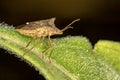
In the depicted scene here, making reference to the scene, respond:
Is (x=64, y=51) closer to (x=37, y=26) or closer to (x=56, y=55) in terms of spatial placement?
(x=56, y=55)

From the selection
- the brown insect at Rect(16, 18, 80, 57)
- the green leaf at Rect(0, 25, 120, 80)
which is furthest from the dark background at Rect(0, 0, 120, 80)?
the green leaf at Rect(0, 25, 120, 80)

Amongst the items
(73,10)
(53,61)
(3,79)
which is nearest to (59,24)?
(73,10)

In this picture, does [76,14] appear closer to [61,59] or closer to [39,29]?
[39,29]

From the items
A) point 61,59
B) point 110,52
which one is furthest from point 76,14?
point 61,59

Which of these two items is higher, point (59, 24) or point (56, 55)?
point (56, 55)

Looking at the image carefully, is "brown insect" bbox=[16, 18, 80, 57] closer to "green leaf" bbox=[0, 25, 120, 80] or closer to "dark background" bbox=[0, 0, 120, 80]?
"green leaf" bbox=[0, 25, 120, 80]

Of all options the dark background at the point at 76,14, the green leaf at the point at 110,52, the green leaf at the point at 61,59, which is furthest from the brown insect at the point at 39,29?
the dark background at the point at 76,14
